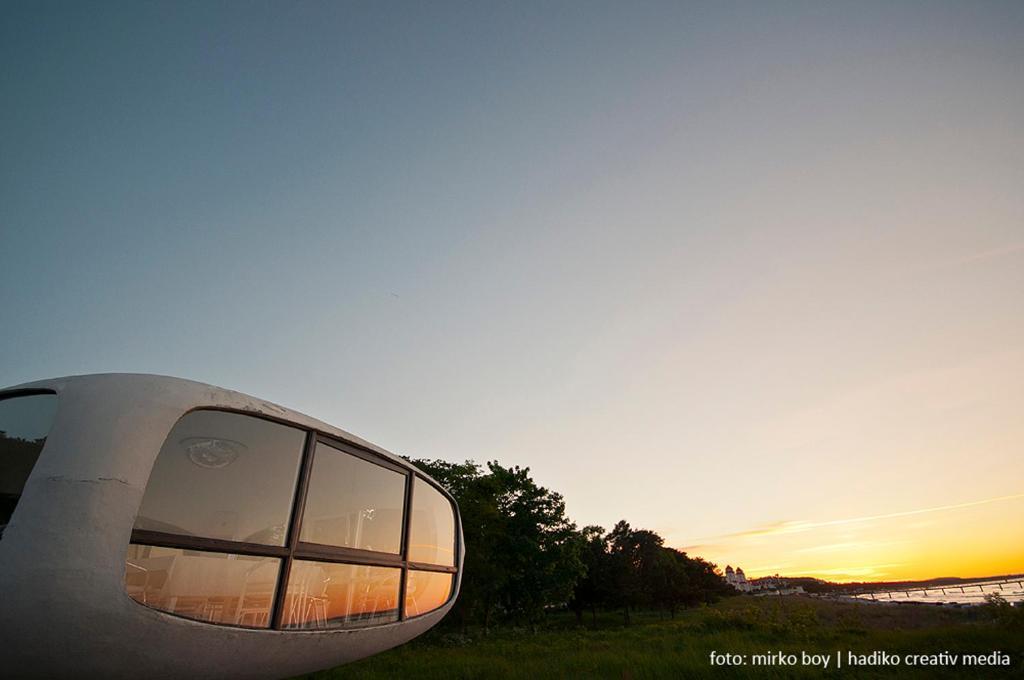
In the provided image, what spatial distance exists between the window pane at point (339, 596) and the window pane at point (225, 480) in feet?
1.97

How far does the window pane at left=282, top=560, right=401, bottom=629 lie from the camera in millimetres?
4985

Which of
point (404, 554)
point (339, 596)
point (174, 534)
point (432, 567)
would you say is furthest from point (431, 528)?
point (174, 534)

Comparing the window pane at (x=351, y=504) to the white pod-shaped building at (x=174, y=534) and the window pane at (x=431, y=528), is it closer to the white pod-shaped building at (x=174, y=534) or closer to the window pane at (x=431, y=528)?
the white pod-shaped building at (x=174, y=534)

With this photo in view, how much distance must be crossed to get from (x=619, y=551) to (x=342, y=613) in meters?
42.1

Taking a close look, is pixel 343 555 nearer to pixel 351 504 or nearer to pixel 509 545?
pixel 351 504

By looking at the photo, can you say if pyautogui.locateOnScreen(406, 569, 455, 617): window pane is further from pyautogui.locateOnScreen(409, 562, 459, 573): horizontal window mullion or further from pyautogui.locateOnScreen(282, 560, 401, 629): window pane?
pyautogui.locateOnScreen(282, 560, 401, 629): window pane

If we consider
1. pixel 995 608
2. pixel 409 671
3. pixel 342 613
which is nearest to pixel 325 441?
pixel 342 613

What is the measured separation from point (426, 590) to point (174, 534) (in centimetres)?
444

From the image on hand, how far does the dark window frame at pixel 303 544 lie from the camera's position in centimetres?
416

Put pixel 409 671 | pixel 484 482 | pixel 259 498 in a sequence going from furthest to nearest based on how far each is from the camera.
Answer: pixel 484 482 < pixel 409 671 < pixel 259 498

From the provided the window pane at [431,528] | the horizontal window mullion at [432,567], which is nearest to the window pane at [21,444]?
the window pane at [431,528]

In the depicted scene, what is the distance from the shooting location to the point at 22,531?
3.40 meters

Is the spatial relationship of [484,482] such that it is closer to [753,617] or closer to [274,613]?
[753,617]

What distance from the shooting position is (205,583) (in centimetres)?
427
